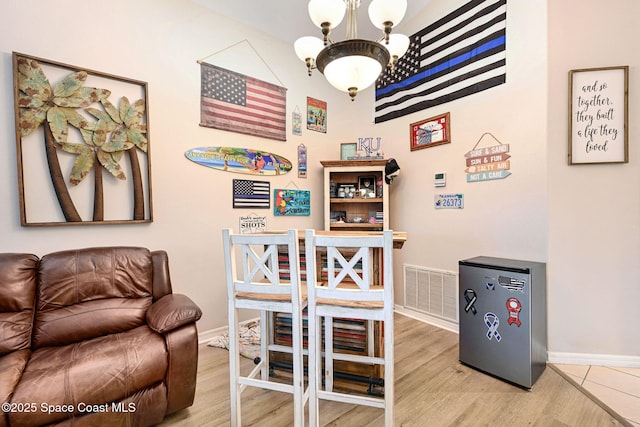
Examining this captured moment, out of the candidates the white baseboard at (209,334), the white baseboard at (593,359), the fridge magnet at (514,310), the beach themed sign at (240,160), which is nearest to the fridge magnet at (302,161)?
the beach themed sign at (240,160)

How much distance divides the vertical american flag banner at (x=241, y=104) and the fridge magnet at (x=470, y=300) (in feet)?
8.26

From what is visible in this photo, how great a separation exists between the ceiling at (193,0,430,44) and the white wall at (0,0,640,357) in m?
0.13

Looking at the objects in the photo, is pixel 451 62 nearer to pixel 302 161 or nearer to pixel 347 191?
pixel 347 191

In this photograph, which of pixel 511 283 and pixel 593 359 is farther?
pixel 593 359

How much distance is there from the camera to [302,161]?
368 centimetres

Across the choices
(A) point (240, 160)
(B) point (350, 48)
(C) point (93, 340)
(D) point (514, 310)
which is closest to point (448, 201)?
(D) point (514, 310)

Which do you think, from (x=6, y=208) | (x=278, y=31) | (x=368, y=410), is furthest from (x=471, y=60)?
(x=6, y=208)

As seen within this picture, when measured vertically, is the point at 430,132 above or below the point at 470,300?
above

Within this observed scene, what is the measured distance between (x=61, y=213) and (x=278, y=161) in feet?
6.62

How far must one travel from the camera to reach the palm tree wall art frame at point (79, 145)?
2074mm

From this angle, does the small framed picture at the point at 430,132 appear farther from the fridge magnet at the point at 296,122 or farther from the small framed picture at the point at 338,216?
the fridge magnet at the point at 296,122

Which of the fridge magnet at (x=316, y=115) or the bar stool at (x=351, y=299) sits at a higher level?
the fridge magnet at (x=316, y=115)

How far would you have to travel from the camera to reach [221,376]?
2.23 m

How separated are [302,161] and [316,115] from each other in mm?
662
